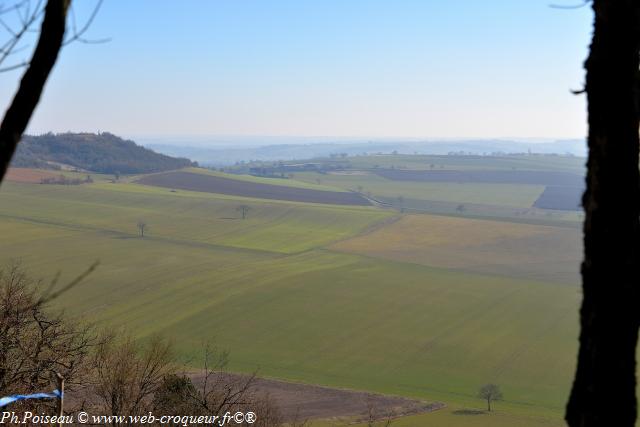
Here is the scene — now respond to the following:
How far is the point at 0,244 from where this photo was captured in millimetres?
67812

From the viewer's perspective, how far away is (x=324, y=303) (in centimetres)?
5428

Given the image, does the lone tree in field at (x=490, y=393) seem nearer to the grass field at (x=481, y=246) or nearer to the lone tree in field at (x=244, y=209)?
the grass field at (x=481, y=246)

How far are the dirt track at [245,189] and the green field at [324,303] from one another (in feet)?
93.2

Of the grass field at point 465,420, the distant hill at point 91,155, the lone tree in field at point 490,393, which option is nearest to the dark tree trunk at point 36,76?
the grass field at point 465,420

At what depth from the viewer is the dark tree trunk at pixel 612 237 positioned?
13.2ft

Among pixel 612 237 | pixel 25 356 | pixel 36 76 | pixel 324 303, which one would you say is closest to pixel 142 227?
pixel 324 303

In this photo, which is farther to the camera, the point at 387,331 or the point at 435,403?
the point at 387,331

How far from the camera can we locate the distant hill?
15925cm

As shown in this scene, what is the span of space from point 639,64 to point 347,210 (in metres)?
99.9

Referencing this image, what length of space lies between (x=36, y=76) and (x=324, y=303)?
168ft

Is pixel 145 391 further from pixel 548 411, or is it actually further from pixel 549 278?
pixel 549 278

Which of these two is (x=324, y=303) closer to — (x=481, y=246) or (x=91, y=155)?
(x=481, y=246)

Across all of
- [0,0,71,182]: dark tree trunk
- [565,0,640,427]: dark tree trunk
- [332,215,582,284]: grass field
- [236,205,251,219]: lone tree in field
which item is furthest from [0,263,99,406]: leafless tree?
[236,205,251,219]: lone tree in field

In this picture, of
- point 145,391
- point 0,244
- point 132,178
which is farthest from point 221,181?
point 145,391
